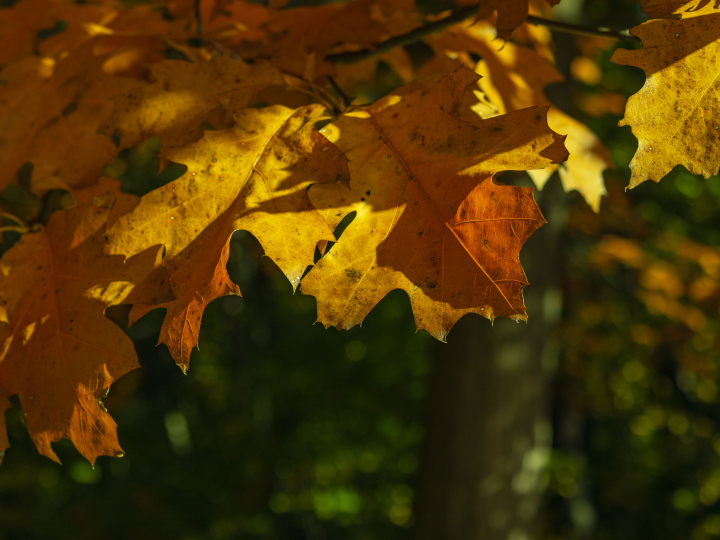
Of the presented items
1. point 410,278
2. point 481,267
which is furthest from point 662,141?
point 410,278

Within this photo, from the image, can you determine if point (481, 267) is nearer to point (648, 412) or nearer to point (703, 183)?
point (703, 183)

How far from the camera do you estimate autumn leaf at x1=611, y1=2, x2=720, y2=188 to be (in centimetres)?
72

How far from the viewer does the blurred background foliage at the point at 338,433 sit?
7113 millimetres

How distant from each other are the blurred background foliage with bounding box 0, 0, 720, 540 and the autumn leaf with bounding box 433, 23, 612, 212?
566 cm

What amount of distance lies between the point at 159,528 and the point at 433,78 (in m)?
7.67

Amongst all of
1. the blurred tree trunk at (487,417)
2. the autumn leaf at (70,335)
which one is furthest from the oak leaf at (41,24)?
the blurred tree trunk at (487,417)

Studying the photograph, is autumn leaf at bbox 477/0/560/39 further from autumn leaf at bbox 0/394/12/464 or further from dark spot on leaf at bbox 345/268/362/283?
autumn leaf at bbox 0/394/12/464

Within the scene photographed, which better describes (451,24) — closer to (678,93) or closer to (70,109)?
(678,93)

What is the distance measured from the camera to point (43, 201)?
4.03 ft

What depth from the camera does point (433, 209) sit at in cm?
85

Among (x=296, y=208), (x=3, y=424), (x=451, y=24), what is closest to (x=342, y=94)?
(x=451, y=24)

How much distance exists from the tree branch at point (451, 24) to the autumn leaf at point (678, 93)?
5.5 inches

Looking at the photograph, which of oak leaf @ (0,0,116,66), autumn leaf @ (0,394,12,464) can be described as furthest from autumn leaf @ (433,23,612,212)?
autumn leaf @ (0,394,12,464)

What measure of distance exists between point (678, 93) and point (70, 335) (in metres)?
0.98
